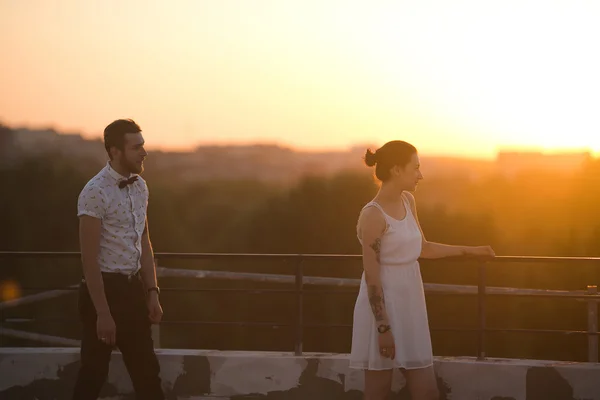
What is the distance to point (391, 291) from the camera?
14.4 ft

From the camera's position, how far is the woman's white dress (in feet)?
14.4

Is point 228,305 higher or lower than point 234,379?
lower

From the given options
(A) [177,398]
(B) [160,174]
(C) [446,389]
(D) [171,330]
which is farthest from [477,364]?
(B) [160,174]

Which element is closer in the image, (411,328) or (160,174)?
(411,328)

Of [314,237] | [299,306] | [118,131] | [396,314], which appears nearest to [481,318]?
[299,306]

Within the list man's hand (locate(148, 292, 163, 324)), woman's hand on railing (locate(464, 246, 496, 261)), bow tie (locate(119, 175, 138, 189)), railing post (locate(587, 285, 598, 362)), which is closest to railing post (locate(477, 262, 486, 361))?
woman's hand on railing (locate(464, 246, 496, 261))

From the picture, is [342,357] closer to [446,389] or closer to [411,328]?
[446,389]

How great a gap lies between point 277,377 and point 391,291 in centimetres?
178

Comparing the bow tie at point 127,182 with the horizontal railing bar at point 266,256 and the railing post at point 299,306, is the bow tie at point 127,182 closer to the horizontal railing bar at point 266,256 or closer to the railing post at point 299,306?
the horizontal railing bar at point 266,256

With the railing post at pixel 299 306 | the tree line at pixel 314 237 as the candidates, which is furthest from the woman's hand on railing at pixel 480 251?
the tree line at pixel 314 237

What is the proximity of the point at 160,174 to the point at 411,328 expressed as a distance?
42480 millimetres

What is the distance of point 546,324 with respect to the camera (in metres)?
34.0

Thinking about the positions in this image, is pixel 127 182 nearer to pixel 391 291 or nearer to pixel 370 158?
pixel 370 158

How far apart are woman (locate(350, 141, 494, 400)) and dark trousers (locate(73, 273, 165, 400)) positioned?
41.5 inches
